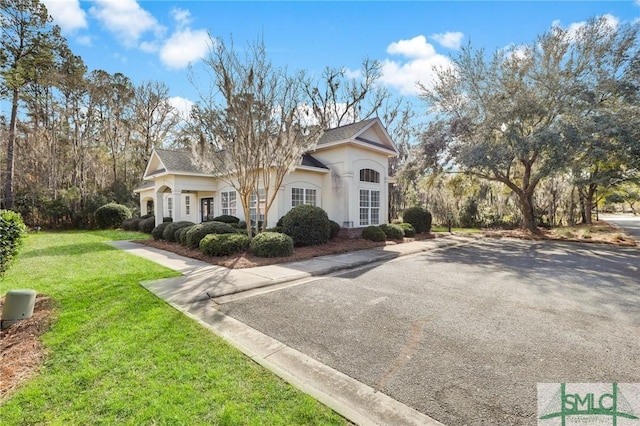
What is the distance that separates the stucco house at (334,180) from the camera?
14.8 m

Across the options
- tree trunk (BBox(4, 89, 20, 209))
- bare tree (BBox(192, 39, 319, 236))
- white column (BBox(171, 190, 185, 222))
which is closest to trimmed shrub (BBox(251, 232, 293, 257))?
bare tree (BBox(192, 39, 319, 236))

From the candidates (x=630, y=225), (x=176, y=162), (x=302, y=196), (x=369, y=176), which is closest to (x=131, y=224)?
(x=176, y=162)

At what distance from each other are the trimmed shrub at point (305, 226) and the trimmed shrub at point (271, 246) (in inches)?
59.0

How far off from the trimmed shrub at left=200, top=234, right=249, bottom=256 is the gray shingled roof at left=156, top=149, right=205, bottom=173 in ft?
25.4

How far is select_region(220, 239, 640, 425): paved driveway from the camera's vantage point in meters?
2.97

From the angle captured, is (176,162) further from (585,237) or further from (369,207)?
(585,237)

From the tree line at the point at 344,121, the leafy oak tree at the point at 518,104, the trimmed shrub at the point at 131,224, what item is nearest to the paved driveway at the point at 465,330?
the tree line at the point at 344,121

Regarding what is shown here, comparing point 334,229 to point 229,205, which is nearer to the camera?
point 334,229

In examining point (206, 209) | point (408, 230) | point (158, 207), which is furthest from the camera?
point (206, 209)

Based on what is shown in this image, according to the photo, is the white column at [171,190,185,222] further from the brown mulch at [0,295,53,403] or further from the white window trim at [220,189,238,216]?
the brown mulch at [0,295,53,403]

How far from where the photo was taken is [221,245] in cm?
1012

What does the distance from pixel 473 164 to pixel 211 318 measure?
14.9m

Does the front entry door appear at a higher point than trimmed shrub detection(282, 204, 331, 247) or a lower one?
higher

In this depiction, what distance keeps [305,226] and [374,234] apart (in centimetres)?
392
